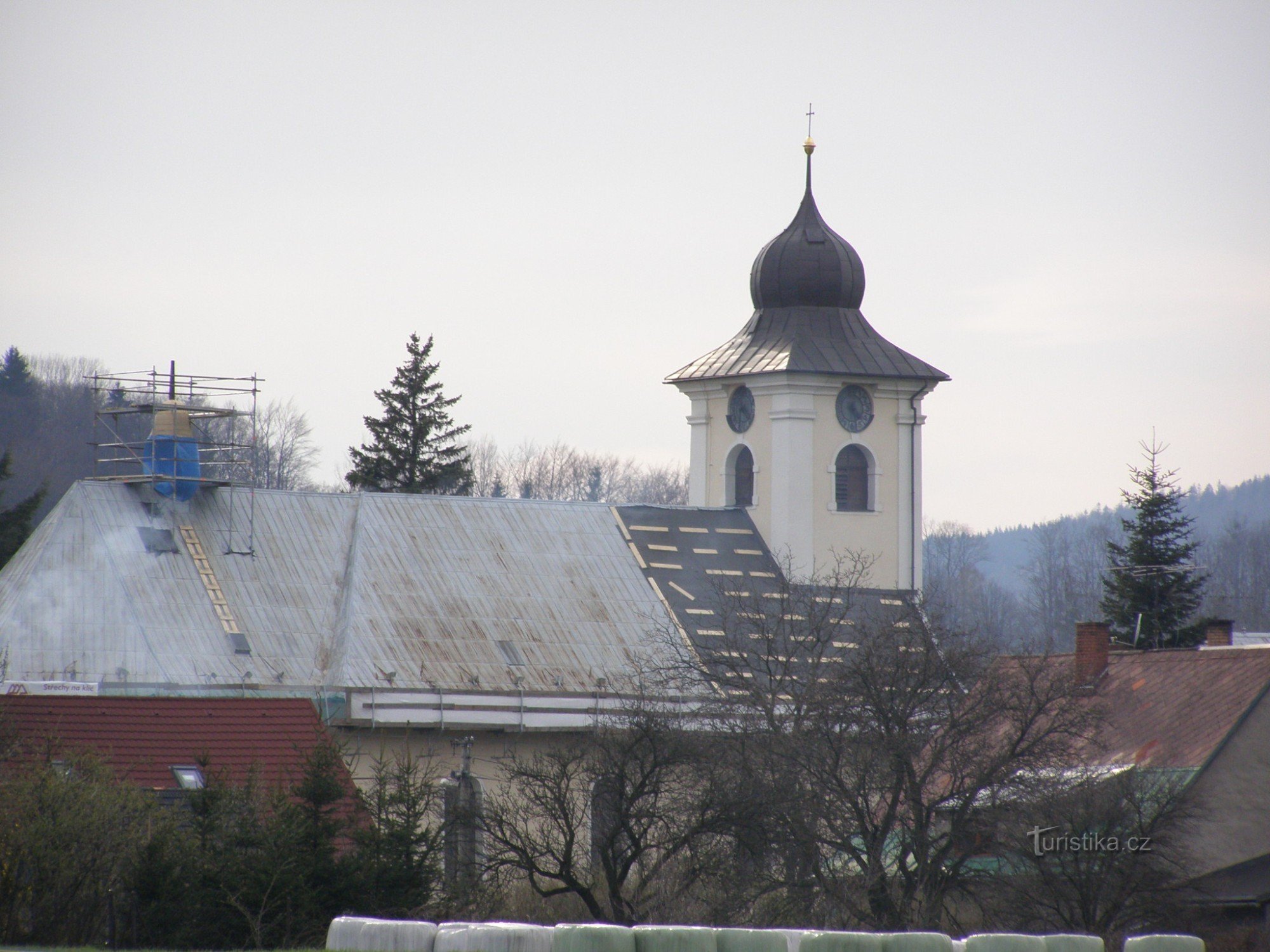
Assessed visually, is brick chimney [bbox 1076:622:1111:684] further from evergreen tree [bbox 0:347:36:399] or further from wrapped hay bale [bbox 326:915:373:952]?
evergreen tree [bbox 0:347:36:399]

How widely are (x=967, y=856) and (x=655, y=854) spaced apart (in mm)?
3861

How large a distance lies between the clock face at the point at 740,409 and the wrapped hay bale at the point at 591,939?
21751 mm

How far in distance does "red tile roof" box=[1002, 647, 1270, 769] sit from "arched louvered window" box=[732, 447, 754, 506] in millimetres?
6969

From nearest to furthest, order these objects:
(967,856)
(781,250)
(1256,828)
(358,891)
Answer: (358,891) < (967,856) < (1256,828) < (781,250)

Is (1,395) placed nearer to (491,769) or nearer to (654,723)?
(491,769)

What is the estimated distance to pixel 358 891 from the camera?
64.2ft

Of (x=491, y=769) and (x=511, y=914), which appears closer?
(x=511, y=914)

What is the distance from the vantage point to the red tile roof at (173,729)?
25031mm

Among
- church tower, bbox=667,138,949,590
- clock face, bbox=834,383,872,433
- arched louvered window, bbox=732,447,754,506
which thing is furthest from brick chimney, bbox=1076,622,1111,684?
arched louvered window, bbox=732,447,754,506

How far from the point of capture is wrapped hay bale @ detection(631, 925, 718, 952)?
15328mm

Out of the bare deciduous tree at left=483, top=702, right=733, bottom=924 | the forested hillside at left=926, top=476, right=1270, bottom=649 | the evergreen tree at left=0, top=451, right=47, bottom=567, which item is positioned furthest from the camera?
the forested hillside at left=926, top=476, right=1270, bottom=649

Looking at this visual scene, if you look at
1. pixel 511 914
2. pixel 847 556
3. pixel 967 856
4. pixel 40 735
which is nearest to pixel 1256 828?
pixel 967 856

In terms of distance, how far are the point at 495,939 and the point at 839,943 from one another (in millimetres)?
2915

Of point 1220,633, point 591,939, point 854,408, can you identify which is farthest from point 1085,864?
point 1220,633
